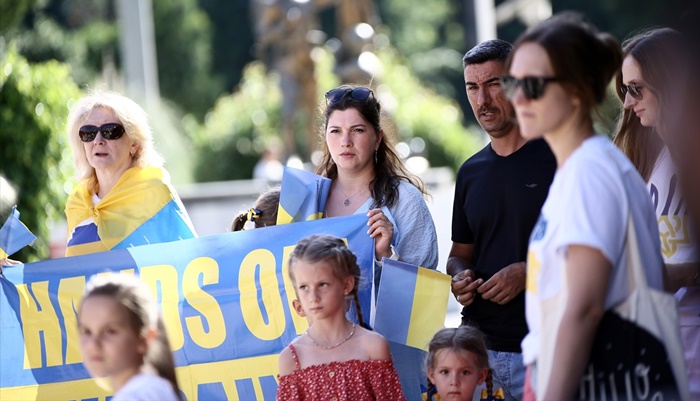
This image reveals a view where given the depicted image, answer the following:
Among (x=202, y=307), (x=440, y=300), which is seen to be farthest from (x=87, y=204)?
(x=440, y=300)

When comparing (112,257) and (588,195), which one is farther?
(112,257)

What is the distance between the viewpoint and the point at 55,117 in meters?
9.84

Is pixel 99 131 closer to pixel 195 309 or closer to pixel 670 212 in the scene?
pixel 195 309

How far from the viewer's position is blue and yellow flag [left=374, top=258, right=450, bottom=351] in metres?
4.61

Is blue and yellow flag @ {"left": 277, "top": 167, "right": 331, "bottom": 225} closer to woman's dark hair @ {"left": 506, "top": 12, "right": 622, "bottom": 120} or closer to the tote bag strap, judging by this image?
woman's dark hair @ {"left": 506, "top": 12, "right": 622, "bottom": 120}

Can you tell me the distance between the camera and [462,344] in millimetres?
4379

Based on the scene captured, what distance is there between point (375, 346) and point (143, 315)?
1173mm

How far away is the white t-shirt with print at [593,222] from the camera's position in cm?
298

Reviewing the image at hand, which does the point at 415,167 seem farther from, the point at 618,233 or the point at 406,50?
the point at 406,50

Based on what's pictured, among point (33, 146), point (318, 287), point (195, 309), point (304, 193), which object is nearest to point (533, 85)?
point (318, 287)

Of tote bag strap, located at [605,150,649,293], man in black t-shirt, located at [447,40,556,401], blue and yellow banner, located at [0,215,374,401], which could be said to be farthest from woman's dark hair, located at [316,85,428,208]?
tote bag strap, located at [605,150,649,293]

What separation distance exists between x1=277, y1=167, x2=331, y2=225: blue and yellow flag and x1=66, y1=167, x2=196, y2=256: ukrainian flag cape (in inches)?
29.7

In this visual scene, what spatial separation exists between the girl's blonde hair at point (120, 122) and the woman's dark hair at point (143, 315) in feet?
6.86

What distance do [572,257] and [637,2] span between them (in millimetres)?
40579
